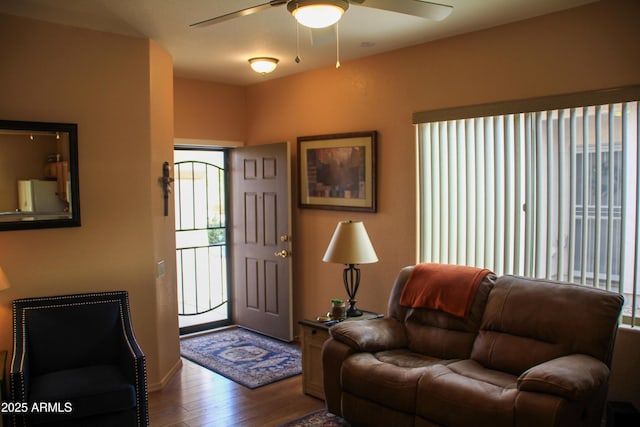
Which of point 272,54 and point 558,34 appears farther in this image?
point 272,54

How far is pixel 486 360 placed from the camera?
3.16 meters

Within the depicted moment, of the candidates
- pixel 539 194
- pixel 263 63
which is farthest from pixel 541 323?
pixel 263 63

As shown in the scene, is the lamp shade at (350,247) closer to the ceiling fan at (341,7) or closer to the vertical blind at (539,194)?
the vertical blind at (539,194)

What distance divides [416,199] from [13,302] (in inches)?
116

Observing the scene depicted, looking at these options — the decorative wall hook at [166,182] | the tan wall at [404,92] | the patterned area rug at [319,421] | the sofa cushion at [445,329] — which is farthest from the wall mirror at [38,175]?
the sofa cushion at [445,329]

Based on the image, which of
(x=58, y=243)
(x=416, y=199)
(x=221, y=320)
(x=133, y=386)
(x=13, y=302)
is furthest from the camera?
(x=221, y=320)

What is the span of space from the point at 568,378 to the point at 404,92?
8.28 ft

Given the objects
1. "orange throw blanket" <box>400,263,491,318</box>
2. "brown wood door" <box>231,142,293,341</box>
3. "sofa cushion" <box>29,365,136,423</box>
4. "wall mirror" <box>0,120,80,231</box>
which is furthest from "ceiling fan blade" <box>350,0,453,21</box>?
"brown wood door" <box>231,142,293,341</box>

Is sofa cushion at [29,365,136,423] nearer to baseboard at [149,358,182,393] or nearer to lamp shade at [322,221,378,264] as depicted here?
baseboard at [149,358,182,393]

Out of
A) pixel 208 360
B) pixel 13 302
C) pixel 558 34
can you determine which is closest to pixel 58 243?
pixel 13 302

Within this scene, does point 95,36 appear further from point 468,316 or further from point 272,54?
point 468,316

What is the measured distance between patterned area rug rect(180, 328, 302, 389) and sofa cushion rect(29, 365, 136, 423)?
1.26 meters

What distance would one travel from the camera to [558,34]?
A: 3338mm

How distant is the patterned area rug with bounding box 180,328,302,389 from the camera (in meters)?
4.32
